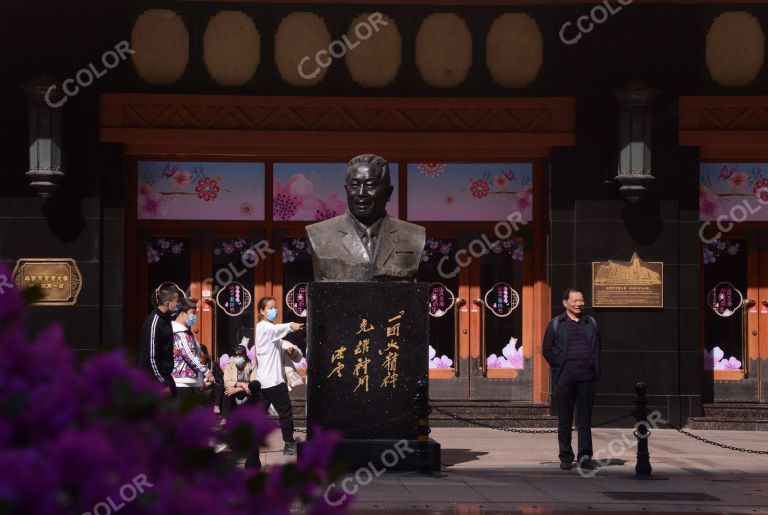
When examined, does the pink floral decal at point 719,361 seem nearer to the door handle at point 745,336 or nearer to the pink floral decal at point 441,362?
the door handle at point 745,336

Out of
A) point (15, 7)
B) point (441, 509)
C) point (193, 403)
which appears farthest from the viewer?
point (15, 7)

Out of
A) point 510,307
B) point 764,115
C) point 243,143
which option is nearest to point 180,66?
point 243,143

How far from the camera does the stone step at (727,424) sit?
17328 mm

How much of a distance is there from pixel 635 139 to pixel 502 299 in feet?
9.65

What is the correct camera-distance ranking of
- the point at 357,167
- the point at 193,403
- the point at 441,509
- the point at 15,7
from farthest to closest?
the point at 15,7, the point at 357,167, the point at 441,509, the point at 193,403

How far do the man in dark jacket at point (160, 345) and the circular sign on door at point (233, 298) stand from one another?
599cm

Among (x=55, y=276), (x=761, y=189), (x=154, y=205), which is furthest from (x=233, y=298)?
(x=761, y=189)

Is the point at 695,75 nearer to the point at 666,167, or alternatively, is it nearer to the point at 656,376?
the point at 666,167

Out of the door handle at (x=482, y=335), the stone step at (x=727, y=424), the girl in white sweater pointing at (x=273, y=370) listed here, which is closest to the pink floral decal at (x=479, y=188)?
the door handle at (x=482, y=335)

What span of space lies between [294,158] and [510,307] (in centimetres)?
369

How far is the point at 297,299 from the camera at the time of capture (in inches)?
711

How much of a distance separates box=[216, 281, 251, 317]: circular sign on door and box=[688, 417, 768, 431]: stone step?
629cm

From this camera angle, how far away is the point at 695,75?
1769 cm

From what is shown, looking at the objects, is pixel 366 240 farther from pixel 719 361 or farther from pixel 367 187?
pixel 719 361
